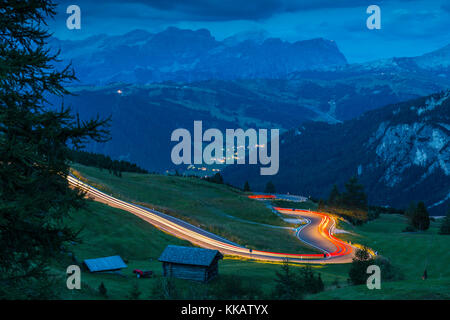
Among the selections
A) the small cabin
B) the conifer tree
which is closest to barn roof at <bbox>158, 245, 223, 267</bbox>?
the small cabin

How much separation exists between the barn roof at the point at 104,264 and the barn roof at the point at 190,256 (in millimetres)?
5055

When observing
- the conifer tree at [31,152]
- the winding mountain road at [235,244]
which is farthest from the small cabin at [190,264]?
the conifer tree at [31,152]

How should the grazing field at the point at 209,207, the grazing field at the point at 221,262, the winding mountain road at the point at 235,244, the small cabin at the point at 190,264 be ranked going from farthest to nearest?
1. the grazing field at the point at 209,207
2. the winding mountain road at the point at 235,244
3. the small cabin at the point at 190,264
4. the grazing field at the point at 221,262

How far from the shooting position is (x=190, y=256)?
44438mm

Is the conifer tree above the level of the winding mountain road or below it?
above

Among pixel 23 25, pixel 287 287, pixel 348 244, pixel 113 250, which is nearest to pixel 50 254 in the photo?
pixel 23 25

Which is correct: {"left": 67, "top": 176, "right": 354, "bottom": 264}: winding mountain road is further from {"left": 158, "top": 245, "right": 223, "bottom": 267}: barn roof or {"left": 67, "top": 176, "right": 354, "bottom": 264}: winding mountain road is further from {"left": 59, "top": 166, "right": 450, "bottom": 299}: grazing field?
{"left": 158, "top": 245, "right": 223, "bottom": 267}: barn roof

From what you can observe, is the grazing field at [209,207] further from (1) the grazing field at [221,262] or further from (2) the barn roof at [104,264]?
(2) the barn roof at [104,264]

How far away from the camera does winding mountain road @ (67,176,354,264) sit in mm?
66500

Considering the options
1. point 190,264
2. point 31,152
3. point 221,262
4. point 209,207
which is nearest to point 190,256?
point 190,264

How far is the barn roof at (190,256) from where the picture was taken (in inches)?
1689

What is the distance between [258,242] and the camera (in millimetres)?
75812

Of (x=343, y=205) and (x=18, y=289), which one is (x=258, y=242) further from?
(x=18, y=289)

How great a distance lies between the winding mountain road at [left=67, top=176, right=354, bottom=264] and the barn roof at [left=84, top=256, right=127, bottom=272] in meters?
18.3
